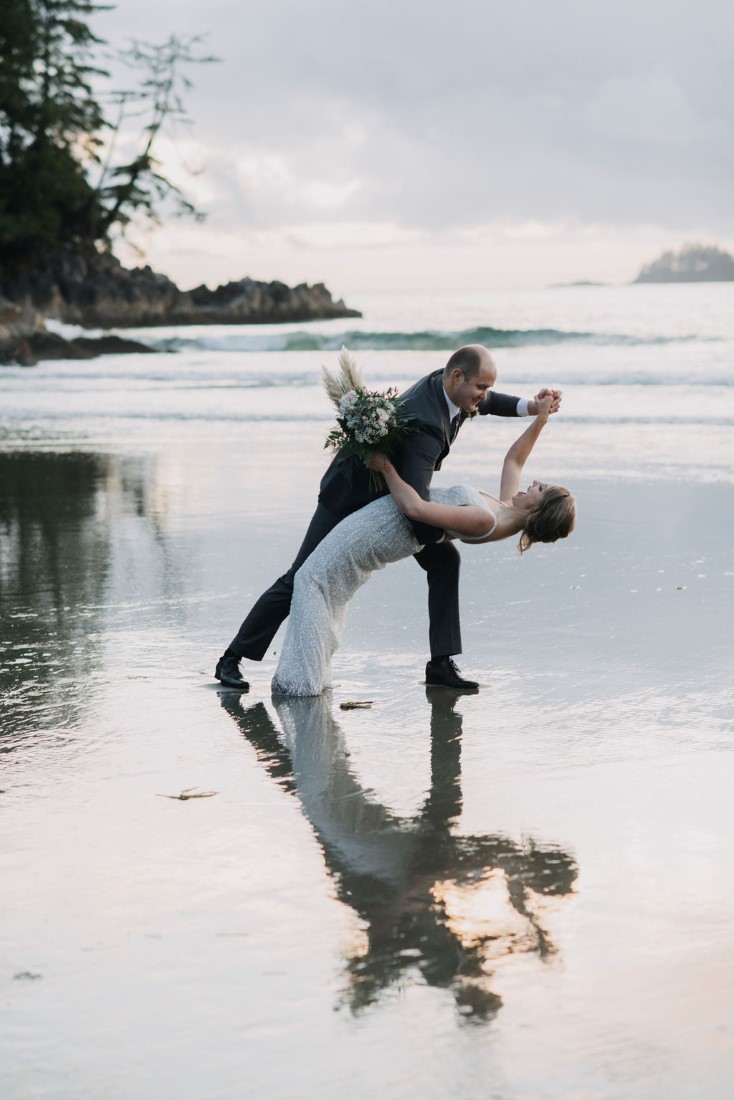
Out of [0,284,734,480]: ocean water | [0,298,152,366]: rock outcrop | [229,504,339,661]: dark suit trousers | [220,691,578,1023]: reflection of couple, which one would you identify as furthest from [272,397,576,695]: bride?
[0,298,152,366]: rock outcrop

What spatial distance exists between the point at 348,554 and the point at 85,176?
192 feet

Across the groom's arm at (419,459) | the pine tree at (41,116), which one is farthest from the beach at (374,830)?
the pine tree at (41,116)

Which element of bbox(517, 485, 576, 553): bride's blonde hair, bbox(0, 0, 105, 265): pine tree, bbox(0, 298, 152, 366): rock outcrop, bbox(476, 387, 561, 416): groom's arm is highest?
bbox(0, 0, 105, 265): pine tree

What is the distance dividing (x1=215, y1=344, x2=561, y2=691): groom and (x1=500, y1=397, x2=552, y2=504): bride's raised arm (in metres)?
0.04

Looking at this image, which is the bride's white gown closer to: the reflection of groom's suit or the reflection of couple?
the reflection of groom's suit

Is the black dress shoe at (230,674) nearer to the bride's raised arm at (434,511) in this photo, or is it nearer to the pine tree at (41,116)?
the bride's raised arm at (434,511)

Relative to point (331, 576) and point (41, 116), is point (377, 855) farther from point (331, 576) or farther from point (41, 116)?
point (41, 116)

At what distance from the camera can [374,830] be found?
12.6ft

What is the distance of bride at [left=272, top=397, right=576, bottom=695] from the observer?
525 cm

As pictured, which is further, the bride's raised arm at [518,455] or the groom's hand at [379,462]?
the bride's raised arm at [518,455]

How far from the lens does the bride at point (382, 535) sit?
5.25 meters

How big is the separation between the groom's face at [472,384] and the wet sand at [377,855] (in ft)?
3.96

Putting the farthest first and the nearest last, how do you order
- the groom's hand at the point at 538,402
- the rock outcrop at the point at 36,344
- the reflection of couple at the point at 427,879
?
the rock outcrop at the point at 36,344 < the groom's hand at the point at 538,402 < the reflection of couple at the point at 427,879

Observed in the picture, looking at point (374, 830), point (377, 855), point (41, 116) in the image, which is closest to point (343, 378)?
point (374, 830)
